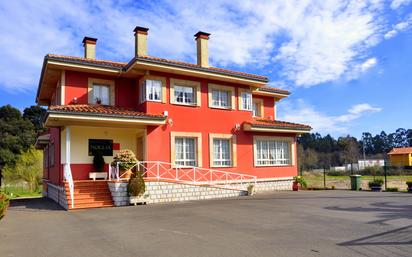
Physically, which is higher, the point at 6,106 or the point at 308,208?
the point at 6,106

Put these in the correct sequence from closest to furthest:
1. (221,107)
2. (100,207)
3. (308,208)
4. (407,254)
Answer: (407,254), (308,208), (100,207), (221,107)

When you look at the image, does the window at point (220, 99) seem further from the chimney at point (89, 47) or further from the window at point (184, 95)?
the chimney at point (89, 47)

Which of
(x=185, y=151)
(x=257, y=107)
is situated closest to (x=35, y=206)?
(x=185, y=151)

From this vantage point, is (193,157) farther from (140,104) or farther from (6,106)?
(6,106)

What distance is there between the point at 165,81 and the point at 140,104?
1674 millimetres

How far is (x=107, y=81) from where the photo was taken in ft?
58.0

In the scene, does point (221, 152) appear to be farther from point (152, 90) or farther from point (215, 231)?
point (215, 231)

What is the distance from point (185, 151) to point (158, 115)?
2633 mm

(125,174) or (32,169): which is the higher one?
(125,174)

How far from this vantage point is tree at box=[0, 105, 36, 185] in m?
43.1

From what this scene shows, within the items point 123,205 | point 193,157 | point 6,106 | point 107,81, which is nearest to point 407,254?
point 123,205

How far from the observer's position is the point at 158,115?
16172mm

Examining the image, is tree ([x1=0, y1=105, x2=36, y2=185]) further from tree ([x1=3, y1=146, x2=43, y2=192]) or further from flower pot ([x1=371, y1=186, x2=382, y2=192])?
flower pot ([x1=371, y1=186, x2=382, y2=192])

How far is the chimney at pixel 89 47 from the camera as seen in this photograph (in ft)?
64.0
